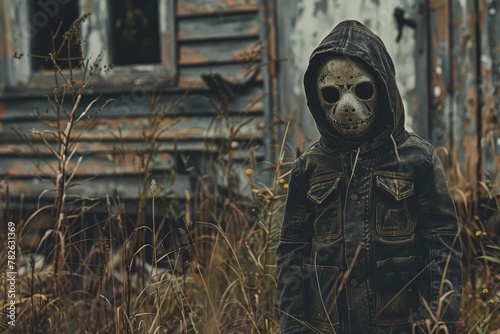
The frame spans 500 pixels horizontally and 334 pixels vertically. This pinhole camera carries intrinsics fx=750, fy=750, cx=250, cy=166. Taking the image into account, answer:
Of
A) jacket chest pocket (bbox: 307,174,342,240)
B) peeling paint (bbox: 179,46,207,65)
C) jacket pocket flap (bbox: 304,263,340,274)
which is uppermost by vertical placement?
peeling paint (bbox: 179,46,207,65)

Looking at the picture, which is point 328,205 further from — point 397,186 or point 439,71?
point 439,71

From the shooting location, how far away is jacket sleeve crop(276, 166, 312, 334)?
264 centimetres

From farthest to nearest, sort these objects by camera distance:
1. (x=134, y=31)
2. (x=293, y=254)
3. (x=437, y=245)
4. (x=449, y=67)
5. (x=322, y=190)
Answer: (x=134, y=31) < (x=449, y=67) < (x=293, y=254) < (x=322, y=190) < (x=437, y=245)

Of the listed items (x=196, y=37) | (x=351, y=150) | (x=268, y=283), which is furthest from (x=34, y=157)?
(x=351, y=150)

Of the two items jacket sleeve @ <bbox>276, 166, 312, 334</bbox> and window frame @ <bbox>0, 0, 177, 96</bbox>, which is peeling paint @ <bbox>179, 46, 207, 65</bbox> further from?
jacket sleeve @ <bbox>276, 166, 312, 334</bbox>

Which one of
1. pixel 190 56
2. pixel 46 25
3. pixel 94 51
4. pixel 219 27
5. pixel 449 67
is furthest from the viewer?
pixel 46 25

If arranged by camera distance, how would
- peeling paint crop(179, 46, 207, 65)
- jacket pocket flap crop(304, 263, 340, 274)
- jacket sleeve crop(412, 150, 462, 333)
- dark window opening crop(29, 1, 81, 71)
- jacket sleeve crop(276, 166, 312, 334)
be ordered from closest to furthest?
jacket sleeve crop(412, 150, 462, 333) → jacket pocket flap crop(304, 263, 340, 274) → jacket sleeve crop(276, 166, 312, 334) → peeling paint crop(179, 46, 207, 65) → dark window opening crop(29, 1, 81, 71)

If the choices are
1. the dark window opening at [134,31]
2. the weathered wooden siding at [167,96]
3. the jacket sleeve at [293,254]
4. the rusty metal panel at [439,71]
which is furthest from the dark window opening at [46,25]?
the jacket sleeve at [293,254]

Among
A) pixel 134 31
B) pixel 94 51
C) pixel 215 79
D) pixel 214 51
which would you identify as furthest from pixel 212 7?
pixel 215 79

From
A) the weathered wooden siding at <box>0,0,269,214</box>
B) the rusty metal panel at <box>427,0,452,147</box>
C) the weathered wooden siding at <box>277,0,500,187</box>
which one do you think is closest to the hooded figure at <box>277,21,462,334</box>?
the weathered wooden siding at <box>277,0,500,187</box>

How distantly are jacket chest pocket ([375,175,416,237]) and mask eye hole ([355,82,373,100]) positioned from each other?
10.6 inches

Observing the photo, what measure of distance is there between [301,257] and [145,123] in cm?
281

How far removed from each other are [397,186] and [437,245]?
234 millimetres

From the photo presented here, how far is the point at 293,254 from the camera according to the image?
2.69 meters
